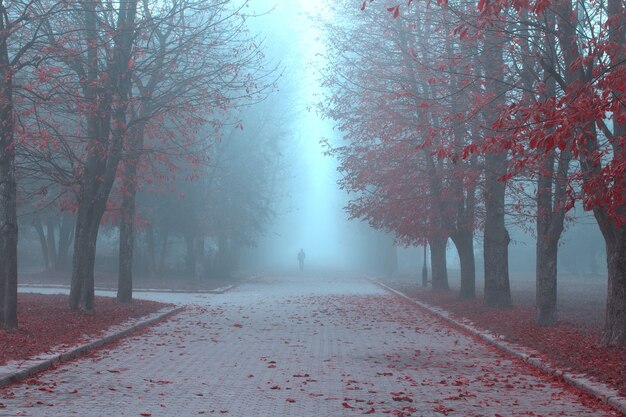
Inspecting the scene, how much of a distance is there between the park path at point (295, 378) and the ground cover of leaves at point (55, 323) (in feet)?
2.51

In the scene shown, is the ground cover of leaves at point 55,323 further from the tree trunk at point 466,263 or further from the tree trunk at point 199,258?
the tree trunk at point 199,258

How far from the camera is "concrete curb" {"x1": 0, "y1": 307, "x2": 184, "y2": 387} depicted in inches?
409

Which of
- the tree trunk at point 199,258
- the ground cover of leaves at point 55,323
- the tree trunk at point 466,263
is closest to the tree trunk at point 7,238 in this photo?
the ground cover of leaves at point 55,323

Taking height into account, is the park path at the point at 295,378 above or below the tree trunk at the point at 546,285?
below

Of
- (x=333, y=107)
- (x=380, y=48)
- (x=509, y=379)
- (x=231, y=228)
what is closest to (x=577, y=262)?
(x=231, y=228)

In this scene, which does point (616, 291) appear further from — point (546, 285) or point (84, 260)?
point (84, 260)

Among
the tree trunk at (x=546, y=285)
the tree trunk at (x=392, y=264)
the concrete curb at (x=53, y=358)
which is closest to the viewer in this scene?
the concrete curb at (x=53, y=358)

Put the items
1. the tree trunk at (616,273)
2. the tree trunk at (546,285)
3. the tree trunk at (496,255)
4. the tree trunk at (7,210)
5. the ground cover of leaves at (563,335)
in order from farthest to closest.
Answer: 1. the tree trunk at (496,255)
2. the tree trunk at (546,285)
3. the tree trunk at (7,210)
4. the tree trunk at (616,273)
5. the ground cover of leaves at (563,335)

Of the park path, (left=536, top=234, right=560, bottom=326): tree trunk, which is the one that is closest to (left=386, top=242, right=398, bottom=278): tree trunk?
the park path

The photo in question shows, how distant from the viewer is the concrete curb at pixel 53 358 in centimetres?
1039

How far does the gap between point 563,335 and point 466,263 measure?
12051 millimetres

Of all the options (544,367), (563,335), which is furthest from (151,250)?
(544,367)

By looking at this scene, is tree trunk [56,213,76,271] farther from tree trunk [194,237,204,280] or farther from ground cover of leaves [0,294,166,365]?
ground cover of leaves [0,294,166,365]

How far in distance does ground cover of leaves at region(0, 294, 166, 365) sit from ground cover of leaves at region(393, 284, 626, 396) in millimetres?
7970
